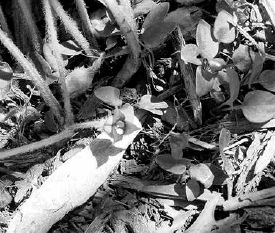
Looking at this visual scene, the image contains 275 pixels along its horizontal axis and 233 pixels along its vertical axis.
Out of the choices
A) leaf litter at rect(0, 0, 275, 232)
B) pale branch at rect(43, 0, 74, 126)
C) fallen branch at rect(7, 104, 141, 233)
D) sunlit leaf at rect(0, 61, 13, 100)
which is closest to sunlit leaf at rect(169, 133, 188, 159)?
leaf litter at rect(0, 0, 275, 232)

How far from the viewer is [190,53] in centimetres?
124

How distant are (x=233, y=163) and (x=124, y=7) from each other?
543 mm

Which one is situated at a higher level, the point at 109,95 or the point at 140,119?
the point at 109,95

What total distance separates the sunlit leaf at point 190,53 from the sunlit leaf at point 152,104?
0.16m

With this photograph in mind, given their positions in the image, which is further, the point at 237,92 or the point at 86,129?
the point at 86,129

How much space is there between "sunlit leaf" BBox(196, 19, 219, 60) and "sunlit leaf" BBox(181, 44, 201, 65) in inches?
0.6

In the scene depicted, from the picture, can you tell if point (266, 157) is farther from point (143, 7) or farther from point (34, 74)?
point (34, 74)

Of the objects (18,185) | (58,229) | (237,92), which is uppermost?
(237,92)

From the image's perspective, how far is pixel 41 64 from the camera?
1.40 metres

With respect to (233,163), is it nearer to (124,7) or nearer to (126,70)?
(126,70)

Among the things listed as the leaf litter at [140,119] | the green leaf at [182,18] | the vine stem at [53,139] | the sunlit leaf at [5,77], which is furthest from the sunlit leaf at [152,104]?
the sunlit leaf at [5,77]

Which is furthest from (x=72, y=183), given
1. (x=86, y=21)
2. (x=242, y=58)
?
(x=242, y=58)

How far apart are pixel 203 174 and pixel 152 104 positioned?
0.84 feet

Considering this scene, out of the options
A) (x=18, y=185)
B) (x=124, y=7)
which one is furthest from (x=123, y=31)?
(x=18, y=185)
